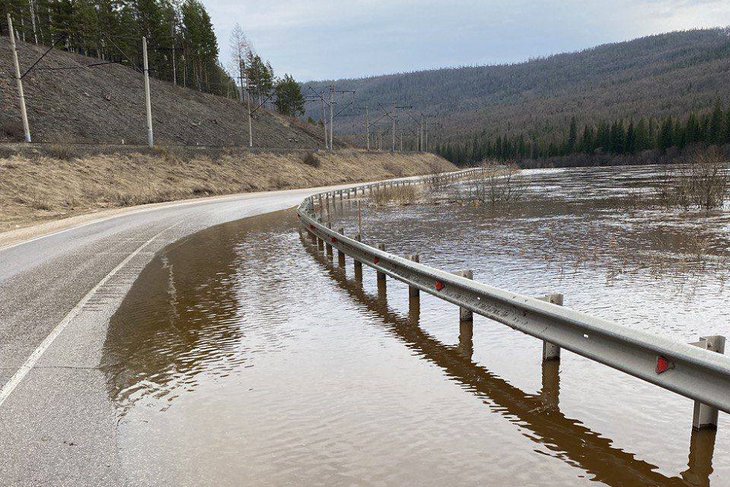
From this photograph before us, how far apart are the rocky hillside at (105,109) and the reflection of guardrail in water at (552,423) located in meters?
40.3

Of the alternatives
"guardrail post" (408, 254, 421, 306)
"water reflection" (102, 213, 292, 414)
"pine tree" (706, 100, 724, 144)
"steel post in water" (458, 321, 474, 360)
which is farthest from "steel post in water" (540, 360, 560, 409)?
"pine tree" (706, 100, 724, 144)

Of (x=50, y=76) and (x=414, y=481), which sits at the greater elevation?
(x=50, y=76)

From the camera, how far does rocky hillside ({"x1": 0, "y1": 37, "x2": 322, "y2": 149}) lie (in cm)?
5194

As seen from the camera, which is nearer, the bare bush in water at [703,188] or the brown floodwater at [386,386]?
the brown floodwater at [386,386]

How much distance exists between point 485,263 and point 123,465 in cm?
933

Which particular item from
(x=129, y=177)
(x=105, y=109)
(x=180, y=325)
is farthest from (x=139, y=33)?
(x=180, y=325)

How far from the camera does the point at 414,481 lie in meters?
3.54

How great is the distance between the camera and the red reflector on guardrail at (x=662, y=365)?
4000 mm

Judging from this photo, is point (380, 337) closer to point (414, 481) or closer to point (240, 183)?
point (414, 481)

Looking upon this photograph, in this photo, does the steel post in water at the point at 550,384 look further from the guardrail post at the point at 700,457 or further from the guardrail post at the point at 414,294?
the guardrail post at the point at 414,294

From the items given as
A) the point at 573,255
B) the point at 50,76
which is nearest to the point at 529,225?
the point at 573,255

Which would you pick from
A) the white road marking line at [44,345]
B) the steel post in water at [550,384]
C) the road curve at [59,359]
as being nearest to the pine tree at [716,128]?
the road curve at [59,359]

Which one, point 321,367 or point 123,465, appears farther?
point 321,367

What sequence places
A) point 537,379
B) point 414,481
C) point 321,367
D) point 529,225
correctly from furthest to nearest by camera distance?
point 529,225, point 321,367, point 537,379, point 414,481
